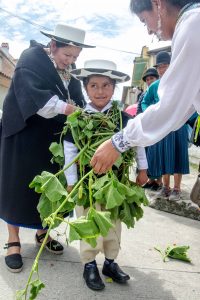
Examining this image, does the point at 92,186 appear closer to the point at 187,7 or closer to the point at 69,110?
the point at 69,110

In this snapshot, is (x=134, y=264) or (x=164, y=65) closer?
(x=134, y=264)

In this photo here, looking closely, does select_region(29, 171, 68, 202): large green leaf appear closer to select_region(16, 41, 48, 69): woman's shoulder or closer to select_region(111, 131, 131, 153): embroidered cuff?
select_region(111, 131, 131, 153): embroidered cuff

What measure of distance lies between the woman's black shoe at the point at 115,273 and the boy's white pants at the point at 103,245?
81 mm

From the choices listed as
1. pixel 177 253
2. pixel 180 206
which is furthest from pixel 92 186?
pixel 180 206

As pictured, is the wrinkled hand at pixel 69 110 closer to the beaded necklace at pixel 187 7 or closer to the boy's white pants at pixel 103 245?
the boy's white pants at pixel 103 245

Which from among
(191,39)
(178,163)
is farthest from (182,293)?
(178,163)

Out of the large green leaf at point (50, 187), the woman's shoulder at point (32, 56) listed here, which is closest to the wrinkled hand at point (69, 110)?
the woman's shoulder at point (32, 56)

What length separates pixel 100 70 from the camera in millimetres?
2615

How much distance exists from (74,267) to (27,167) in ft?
2.77

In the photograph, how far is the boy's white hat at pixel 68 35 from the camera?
2.82m

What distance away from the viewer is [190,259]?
324 cm

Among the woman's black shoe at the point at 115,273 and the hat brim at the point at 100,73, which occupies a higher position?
the hat brim at the point at 100,73

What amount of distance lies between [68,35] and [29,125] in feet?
2.38

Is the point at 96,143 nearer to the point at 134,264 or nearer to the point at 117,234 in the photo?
the point at 117,234
